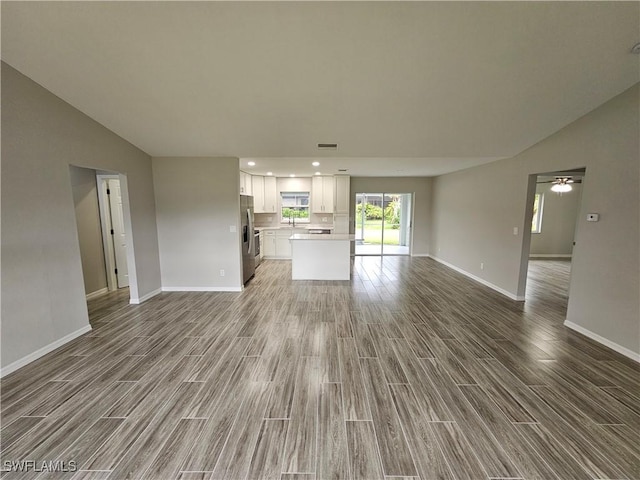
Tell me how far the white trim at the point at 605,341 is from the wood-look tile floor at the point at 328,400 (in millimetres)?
121

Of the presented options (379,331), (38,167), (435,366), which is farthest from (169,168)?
(435,366)

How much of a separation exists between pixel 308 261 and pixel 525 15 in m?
4.71

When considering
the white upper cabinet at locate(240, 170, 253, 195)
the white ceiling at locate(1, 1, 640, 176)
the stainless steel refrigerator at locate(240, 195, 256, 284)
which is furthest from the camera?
the white upper cabinet at locate(240, 170, 253, 195)

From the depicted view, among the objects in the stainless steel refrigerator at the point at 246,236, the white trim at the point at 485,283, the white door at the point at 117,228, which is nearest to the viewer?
the white trim at the point at 485,283

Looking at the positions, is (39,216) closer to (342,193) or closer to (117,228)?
(117,228)

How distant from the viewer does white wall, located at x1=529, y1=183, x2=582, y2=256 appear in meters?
7.49

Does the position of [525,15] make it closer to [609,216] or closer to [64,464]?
[609,216]

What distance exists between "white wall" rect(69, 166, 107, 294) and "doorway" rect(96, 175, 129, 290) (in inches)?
2.9

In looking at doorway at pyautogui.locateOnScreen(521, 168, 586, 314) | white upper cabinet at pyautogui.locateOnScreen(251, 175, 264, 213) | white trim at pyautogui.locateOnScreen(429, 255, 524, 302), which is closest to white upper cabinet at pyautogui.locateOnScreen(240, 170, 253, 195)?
white upper cabinet at pyautogui.locateOnScreen(251, 175, 264, 213)

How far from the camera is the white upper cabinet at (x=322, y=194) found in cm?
769

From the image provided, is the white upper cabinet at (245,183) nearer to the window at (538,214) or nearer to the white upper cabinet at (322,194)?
the white upper cabinet at (322,194)

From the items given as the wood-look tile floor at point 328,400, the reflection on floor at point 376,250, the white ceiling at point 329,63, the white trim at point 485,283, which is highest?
the white ceiling at point 329,63

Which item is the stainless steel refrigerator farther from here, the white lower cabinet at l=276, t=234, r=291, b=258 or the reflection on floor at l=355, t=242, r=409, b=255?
the reflection on floor at l=355, t=242, r=409, b=255

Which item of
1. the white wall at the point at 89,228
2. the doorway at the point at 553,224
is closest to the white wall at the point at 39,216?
the white wall at the point at 89,228
